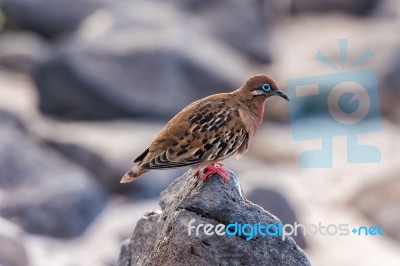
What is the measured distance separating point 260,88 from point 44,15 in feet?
60.3

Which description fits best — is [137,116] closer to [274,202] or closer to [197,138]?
[274,202]

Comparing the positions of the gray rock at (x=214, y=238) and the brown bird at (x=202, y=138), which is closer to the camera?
the gray rock at (x=214, y=238)

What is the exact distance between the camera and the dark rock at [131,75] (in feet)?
64.1

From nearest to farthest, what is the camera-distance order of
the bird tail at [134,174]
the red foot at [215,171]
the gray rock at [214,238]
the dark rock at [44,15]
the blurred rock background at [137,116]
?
the gray rock at [214,238] → the bird tail at [134,174] → the red foot at [215,171] → the blurred rock background at [137,116] → the dark rock at [44,15]

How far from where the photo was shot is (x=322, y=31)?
94.4 feet

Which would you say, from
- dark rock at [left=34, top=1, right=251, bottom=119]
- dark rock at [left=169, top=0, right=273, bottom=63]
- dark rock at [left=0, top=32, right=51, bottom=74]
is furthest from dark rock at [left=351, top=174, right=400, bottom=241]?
dark rock at [left=0, top=32, right=51, bottom=74]

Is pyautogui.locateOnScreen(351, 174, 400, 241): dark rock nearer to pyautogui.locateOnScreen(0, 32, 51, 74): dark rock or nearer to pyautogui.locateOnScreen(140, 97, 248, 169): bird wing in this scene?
pyautogui.locateOnScreen(140, 97, 248, 169): bird wing

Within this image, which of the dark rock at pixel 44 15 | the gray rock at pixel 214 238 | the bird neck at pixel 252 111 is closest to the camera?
the gray rock at pixel 214 238

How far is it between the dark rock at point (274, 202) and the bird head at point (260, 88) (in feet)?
20.4

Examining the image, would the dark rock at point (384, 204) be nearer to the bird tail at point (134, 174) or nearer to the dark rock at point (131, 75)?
the dark rock at point (131, 75)

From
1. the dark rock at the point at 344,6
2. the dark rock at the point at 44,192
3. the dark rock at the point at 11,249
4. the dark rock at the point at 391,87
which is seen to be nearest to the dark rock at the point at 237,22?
the dark rock at the point at 344,6

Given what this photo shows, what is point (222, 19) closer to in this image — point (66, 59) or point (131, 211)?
point (66, 59)

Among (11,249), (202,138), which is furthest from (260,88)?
(11,249)

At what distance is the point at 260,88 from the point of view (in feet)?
25.6
